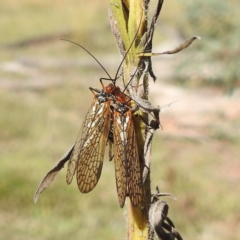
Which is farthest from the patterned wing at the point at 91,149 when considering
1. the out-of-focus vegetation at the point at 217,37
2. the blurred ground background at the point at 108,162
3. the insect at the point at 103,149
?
the out-of-focus vegetation at the point at 217,37

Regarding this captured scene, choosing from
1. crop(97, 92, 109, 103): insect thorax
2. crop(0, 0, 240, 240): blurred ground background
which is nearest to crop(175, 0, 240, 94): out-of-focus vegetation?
crop(0, 0, 240, 240): blurred ground background

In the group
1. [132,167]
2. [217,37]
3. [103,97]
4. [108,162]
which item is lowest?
[132,167]

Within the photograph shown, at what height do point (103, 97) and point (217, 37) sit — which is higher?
point (217, 37)

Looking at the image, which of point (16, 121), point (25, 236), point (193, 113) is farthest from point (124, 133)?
point (193, 113)

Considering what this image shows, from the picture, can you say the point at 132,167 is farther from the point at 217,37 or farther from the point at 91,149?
the point at 217,37

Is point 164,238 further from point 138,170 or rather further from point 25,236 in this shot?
point 25,236

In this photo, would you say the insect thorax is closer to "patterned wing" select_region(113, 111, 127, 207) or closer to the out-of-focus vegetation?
"patterned wing" select_region(113, 111, 127, 207)

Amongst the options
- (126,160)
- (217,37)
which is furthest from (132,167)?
(217,37)

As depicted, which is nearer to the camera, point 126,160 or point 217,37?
point 126,160

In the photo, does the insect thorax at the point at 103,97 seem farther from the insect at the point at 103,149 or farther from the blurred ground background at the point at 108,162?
the blurred ground background at the point at 108,162
